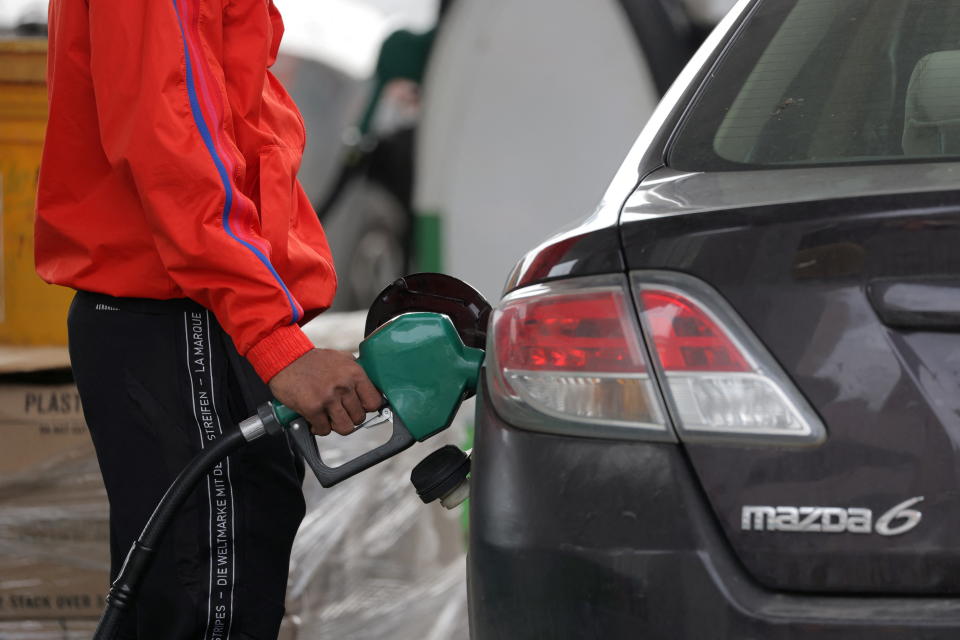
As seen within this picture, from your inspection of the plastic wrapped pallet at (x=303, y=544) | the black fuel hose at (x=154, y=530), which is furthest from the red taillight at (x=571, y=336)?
the plastic wrapped pallet at (x=303, y=544)

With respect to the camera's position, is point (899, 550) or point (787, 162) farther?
point (787, 162)

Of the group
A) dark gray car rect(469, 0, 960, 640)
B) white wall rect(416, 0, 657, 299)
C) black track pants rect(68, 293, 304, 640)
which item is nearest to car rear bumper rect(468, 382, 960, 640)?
dark gray car rect(469, 0, 960, 640)

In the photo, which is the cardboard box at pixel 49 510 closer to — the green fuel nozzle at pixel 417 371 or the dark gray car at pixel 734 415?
the green fuel nozzle at pixel 417 371

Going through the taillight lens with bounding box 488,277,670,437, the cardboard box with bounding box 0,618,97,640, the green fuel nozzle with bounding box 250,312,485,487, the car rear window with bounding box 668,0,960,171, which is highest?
the car rear window with bounding box 668,0,960,171

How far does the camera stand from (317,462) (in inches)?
76.3

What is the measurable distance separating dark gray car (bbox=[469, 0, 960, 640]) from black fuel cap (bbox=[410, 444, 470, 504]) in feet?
1.16

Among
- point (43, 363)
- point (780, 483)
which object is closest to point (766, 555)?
point (780, 483)

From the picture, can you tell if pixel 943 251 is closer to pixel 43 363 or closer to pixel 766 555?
pixel 766 555

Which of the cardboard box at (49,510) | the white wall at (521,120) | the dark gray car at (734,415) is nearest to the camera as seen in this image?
the dark gray car at (734,415)

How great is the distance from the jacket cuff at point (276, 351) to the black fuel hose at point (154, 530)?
4.5 inches

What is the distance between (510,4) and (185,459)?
436 cm

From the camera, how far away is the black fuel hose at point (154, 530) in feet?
6.38

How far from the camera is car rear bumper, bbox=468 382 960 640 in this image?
1.40m

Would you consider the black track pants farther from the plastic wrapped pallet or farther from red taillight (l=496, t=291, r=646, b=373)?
the plastic wrapped pallet
